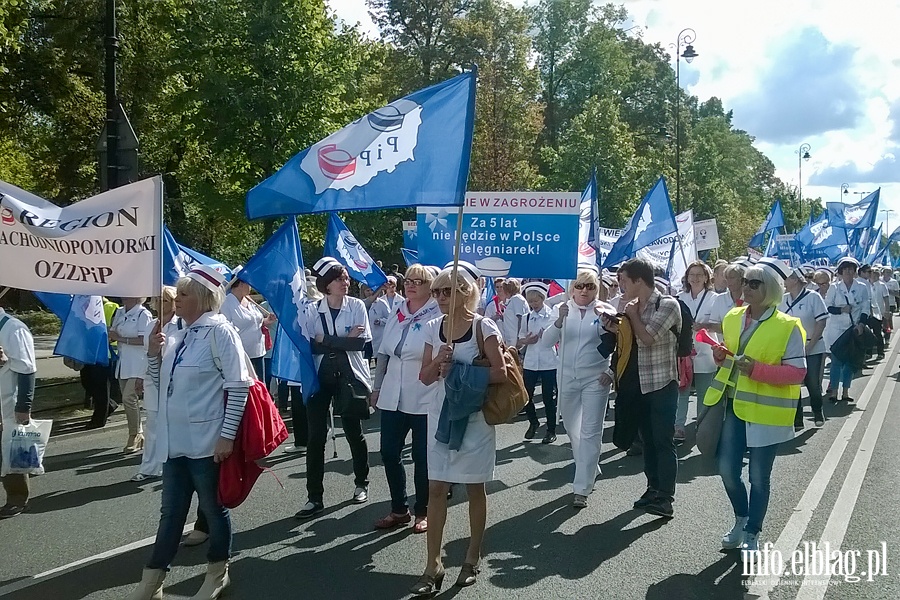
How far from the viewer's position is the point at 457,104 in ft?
17.8

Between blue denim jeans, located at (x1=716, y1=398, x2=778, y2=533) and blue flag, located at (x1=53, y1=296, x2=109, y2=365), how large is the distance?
705cm

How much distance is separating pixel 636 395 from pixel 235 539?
10.2 ft

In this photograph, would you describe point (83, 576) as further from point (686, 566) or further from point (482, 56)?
point (482, 56)

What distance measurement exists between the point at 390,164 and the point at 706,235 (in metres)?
12.4

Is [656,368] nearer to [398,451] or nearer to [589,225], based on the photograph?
[398,451]

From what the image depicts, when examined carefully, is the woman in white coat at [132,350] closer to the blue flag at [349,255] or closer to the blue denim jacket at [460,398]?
the blue flag at [349,255]

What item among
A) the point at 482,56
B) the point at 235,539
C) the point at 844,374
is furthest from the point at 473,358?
the point at 482,56

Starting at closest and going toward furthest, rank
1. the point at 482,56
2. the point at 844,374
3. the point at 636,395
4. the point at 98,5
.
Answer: the point at 636,395 → the point at 844,374 → the point at 98,5 → the point at 482,56

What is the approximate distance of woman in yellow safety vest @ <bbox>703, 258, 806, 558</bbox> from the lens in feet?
16.9

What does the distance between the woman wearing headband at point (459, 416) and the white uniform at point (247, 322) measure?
489cm

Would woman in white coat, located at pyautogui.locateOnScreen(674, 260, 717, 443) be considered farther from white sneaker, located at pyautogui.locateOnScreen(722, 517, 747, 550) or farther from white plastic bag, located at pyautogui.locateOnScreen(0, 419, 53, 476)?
white plastic bag, located at pyautogui.locateOnScreen(0, 419, 53, 476)

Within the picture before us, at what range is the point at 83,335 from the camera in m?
9.53

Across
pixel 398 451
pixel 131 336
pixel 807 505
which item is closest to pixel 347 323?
pixel 398 451

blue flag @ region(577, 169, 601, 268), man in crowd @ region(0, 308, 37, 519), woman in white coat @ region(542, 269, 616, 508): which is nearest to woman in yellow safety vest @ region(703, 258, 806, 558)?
woman in white coat @ region(542, 269, 616, 508)
